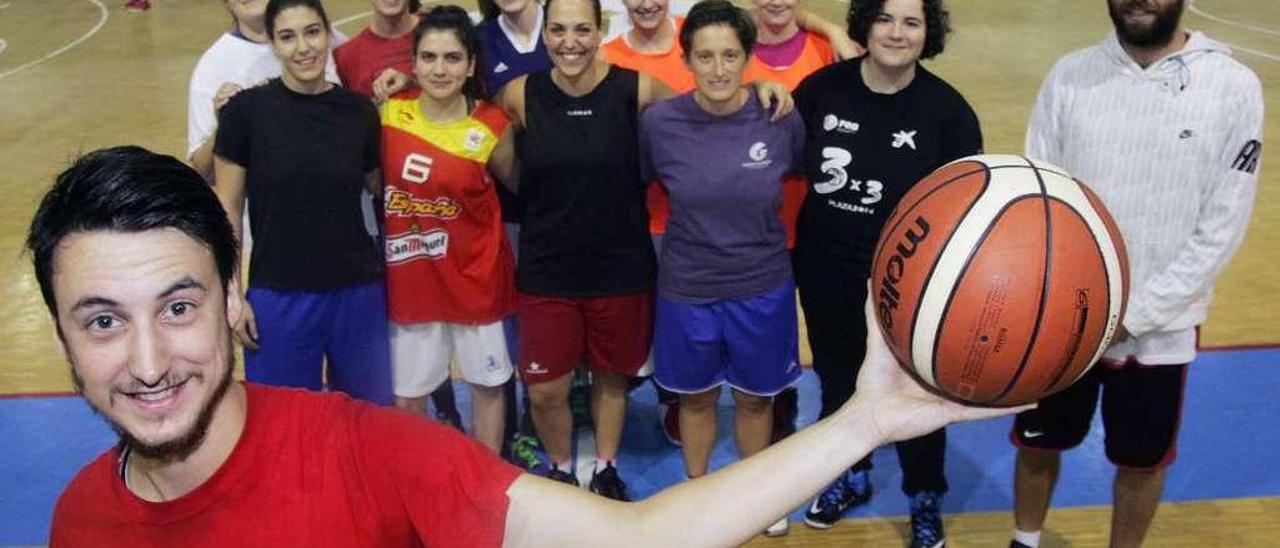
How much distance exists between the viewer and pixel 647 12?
411cm

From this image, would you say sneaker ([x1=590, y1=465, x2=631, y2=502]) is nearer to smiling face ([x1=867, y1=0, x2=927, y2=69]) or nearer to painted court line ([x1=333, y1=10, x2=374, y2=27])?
smiling face ([x1=867, y1=0, x2=927, y2=69])

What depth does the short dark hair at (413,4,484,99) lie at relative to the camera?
146 inches

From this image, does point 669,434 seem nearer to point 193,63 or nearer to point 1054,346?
point 1054,346

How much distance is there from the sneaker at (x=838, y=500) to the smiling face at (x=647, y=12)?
169 centimetres

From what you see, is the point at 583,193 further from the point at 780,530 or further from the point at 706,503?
the point at 706,503

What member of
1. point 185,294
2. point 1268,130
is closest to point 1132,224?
point 185,294

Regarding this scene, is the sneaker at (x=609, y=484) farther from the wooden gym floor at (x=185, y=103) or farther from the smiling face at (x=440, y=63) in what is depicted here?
the smiling face at (x=440, y=63)

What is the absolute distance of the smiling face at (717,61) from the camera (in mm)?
3576

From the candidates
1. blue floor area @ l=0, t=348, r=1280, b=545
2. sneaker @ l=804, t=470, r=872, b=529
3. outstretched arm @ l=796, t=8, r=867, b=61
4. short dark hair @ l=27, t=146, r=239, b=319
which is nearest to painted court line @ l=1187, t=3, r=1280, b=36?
blue floor area @ l=0, t=348, r=1280, b=545

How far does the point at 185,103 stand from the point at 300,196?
241 inches

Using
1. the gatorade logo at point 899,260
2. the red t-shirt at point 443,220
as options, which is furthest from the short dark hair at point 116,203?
the red t-shirt at point 443,220

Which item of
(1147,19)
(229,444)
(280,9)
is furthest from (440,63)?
(229,444)

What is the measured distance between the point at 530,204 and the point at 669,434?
1234 mm

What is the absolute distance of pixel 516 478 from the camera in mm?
1659
